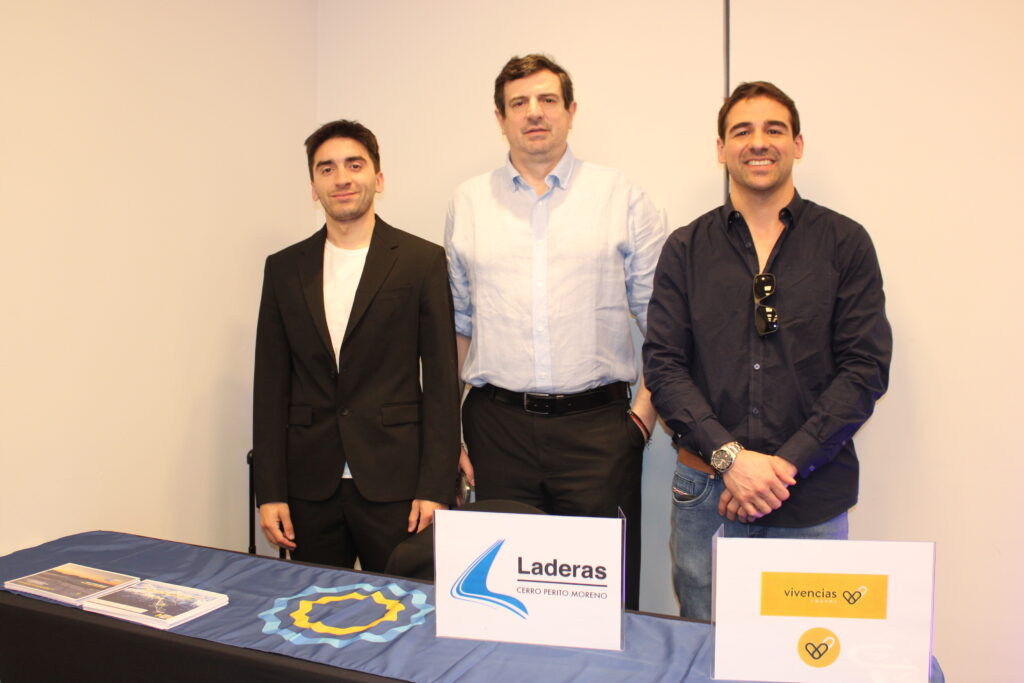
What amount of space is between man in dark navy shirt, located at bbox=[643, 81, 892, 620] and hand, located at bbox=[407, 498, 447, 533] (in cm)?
71

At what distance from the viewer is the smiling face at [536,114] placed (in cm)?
223

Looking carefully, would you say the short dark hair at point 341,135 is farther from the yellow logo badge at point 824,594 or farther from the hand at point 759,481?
the yellow logo badge at point 824,594

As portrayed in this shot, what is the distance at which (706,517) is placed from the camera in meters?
1.97

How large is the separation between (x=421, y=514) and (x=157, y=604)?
2.55ft

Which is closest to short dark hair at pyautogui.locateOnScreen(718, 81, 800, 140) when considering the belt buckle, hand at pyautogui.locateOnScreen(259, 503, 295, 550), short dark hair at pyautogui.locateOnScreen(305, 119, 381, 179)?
the belt buckle

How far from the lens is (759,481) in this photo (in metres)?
1.73

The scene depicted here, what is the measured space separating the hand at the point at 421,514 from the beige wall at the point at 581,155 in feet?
3.23

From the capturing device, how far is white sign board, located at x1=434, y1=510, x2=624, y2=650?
1272 millimetres

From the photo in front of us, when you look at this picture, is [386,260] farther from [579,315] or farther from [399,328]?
[579,315]

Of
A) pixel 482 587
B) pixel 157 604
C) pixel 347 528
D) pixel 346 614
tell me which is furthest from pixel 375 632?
pixel 347 528

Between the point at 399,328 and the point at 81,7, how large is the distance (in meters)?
1.38

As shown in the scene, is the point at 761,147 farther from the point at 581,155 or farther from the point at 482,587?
the point at 482,587

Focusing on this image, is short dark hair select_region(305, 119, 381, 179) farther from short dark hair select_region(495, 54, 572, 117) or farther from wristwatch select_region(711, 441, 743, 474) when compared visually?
wristwatch select_region(711, 441, 743, 474)

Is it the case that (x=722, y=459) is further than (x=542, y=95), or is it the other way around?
(x=542, y=95)
